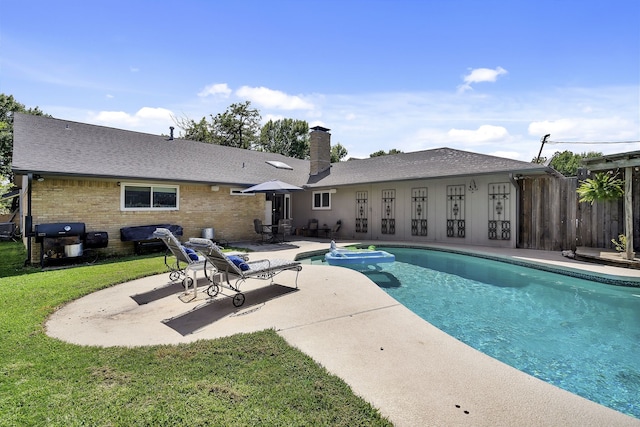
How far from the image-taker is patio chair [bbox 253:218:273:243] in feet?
45.5

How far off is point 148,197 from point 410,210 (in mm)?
11041

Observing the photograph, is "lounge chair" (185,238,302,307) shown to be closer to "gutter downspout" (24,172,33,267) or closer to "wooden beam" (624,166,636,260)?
"gutter downspout" (24,172,33,267)

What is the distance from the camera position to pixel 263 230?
14234 millimetres

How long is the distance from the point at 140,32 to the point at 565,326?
13.4 m

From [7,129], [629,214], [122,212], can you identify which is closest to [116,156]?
[122,212]

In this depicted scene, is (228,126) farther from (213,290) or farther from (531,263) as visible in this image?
(531,263)

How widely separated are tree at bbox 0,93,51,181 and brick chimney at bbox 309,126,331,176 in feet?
70.8

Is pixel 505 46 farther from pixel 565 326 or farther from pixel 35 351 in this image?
pixel 35 351

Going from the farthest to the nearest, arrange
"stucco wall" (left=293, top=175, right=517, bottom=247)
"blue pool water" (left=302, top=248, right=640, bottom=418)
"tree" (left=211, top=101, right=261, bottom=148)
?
"tree" (left=211, top=101, right=261, bottom=148)
"stucco wall" (left=293, top=175, right=517, bottom=247)
"blue pool water" (left=302, top=248, right=640, bottom=418)

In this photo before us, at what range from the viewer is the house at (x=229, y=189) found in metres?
10.0

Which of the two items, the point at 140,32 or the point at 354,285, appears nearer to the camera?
the point at 354,285

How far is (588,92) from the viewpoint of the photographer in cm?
1284

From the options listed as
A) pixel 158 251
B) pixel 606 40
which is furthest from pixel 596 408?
pixel 606 40

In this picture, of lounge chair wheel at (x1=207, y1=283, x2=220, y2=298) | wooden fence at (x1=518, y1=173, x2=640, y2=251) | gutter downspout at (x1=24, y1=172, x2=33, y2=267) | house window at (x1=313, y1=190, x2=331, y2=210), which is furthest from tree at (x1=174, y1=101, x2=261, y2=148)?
lounge chair wheel at (x1=207, y1=283, x2=220, y2=298)
